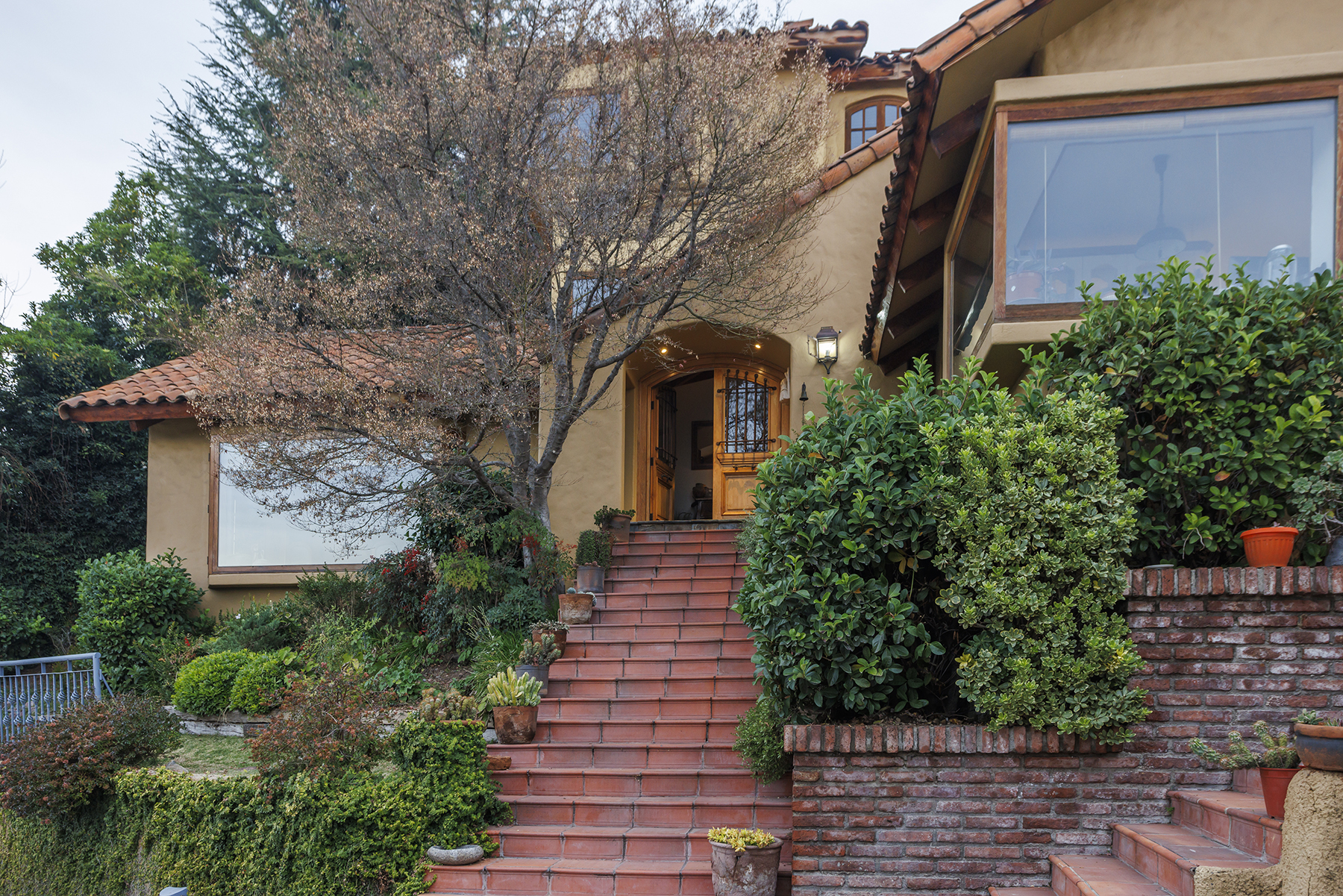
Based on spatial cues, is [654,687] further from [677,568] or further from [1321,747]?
[1321,747]

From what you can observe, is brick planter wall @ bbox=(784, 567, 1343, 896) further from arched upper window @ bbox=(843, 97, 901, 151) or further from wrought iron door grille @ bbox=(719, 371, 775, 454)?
arched upper window @ bbox=(843, 97, 901, 151)

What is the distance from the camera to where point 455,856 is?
5.80 meters

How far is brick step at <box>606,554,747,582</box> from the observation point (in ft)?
31.6

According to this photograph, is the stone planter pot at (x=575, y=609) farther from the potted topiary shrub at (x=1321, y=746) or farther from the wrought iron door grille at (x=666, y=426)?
the potted topiary shrub at (x=1321, y=746)

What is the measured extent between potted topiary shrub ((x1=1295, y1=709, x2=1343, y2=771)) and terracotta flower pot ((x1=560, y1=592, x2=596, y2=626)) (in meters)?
6.41

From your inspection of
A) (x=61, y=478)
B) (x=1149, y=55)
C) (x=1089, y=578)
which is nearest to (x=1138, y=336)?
(x=1089, y=578)

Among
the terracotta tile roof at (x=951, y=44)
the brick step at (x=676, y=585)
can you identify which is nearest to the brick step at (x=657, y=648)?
the brick step at (x=676, y=585)

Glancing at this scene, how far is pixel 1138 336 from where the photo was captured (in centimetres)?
529

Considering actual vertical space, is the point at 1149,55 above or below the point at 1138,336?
above

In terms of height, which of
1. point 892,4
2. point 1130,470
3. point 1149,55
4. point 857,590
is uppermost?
point 892,4

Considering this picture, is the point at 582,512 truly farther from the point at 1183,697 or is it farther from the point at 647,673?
the point at 1183,697

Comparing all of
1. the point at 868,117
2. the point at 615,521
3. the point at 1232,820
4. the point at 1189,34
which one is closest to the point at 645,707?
the point at 615,521

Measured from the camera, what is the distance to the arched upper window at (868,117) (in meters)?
14.4

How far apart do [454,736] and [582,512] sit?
4935 millimetres
